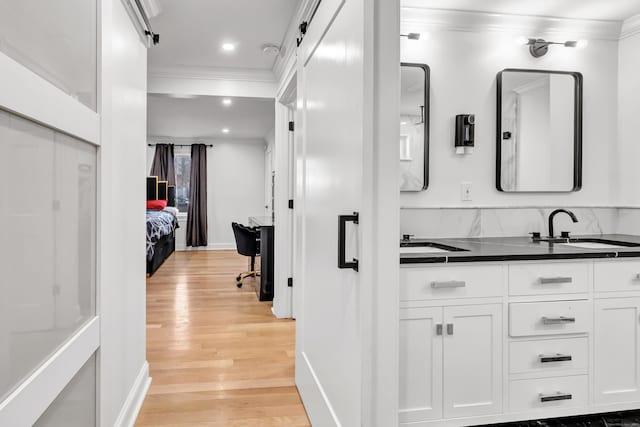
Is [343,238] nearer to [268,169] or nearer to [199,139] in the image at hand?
[268,169]

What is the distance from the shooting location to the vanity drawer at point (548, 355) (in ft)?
6.38

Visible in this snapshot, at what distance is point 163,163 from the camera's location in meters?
9.06

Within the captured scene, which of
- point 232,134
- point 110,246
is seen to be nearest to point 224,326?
point 110,246

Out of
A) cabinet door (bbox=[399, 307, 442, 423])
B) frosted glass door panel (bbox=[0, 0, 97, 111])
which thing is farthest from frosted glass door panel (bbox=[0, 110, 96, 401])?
cabinet door (bbox=[399, 307, 442, 423])

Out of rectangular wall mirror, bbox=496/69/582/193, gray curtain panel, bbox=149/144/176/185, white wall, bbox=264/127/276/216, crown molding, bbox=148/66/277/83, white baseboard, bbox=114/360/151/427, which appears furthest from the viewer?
gray curtain panel, bbox=149/144/176/185

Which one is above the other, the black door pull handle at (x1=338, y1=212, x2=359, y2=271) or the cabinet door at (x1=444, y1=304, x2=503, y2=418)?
the black door pull handle at (x1=338, y1=212, x2=359, y2=271)

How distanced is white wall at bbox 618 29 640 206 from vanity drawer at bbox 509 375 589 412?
53.0 inches

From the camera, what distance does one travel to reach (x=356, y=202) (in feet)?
4.70

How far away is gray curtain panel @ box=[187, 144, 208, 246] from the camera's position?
9086 millimetres

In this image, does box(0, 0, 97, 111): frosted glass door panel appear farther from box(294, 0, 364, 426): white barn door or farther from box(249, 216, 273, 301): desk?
box(249, 216, 273, 301): desk

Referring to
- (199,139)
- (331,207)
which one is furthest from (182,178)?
(331,207)

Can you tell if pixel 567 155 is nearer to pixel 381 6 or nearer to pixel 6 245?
pixel 381 6

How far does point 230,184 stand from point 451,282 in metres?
8.06

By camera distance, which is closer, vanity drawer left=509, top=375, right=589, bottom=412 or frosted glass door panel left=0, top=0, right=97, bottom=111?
frosted glass door panel left=0, top=0, right=97, bottom=111
